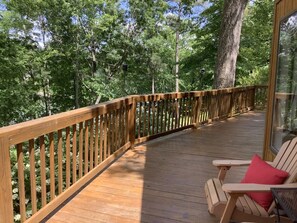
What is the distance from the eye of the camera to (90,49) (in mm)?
12609

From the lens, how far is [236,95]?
8570mm

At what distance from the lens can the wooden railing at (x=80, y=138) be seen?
1.95m

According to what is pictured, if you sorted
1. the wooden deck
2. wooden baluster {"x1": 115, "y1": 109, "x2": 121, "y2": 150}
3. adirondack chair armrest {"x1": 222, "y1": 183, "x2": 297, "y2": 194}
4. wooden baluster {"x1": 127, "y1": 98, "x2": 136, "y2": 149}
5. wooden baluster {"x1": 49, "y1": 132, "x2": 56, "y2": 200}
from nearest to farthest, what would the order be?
adirondack chair armrest {"x1": 222, "y1": 183, "x2": 297, "y2": 194} → wooden baluster {"x1": 49, "y1": 132, "x2": 56, "y2": 200} → the wooden deck → wooden baluster {"x1": 115, "y1": 109, "x2": 121, "y2": 150} → wooden baluster {"x1": 127, "y1": 98, "x2": 136, "y2": 149}

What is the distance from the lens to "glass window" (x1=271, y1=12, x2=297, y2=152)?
317 centimetres

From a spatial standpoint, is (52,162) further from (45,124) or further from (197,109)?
(197,109)

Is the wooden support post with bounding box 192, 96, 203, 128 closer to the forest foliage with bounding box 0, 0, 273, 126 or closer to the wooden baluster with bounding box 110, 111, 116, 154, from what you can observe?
the wooden baluster with bounding box 110, 111, 116, 154

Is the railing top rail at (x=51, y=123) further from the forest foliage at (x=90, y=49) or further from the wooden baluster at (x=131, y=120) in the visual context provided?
the forest foliage at (x=90, y=49)

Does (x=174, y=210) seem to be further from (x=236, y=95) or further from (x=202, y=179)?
(x=236, y=95)

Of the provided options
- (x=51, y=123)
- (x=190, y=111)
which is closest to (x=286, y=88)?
(x=51, y=123)

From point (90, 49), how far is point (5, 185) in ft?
37.6

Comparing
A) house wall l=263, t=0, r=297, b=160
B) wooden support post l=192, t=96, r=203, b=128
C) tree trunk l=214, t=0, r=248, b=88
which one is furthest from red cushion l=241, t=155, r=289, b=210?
tree trunk l=214, t=0, r=248, b=88

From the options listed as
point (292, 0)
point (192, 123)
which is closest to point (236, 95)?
point (192, 123)

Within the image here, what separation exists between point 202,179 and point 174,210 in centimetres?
91

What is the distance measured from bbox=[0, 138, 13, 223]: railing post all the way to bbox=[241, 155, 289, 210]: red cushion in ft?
5.82
